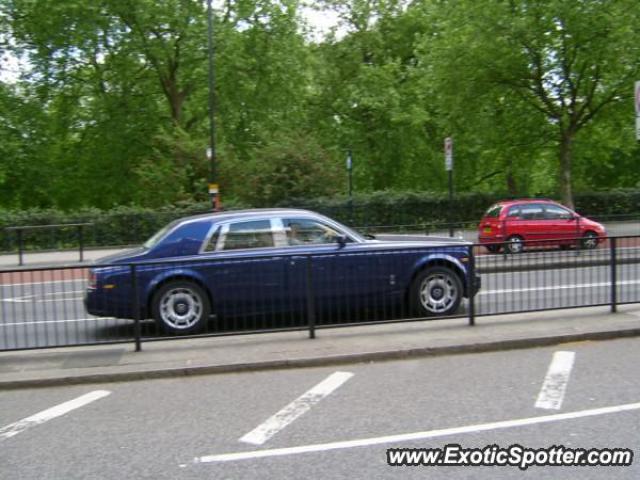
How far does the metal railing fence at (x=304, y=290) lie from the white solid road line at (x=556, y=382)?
158cm

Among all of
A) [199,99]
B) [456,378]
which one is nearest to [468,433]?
[456,378]

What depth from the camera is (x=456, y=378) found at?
20.7 ft

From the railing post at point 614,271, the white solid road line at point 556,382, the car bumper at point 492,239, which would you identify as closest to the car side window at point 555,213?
the car bumper at point 492,239

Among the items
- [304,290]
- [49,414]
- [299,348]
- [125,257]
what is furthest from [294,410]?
[125,257]

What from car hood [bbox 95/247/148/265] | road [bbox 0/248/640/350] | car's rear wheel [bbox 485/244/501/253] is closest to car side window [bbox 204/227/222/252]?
car hood [bbox 95/247/148/265]

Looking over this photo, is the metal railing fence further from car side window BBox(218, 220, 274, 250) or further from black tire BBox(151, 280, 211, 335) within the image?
car side window BBox(218, 220, 274, 250)

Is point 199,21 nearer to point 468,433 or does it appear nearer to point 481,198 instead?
point 481,198

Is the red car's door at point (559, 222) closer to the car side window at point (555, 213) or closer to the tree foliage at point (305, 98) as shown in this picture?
the car side window at point (555, 213)

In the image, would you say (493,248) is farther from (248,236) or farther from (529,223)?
(529,223)

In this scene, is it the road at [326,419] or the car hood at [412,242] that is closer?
the road at [326,419]

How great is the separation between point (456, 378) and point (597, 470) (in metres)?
2.27

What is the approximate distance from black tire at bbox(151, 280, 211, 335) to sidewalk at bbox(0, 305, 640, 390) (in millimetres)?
270

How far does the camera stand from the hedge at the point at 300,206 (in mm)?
22141

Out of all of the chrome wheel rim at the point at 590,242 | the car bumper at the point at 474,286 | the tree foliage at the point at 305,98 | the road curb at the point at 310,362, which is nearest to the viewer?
the road curb at the point at 310,362
